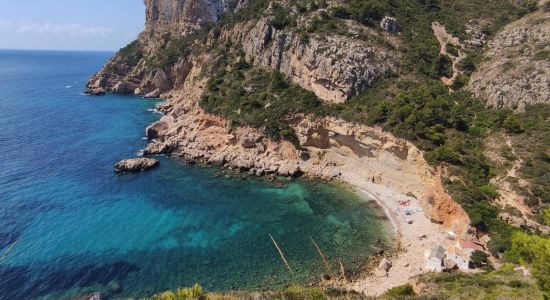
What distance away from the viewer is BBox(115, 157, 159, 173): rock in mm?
49438

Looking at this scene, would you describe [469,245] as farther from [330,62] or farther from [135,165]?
[135,165]

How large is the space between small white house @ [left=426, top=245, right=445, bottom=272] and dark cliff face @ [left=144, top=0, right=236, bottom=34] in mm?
95929

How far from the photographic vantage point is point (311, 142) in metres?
51.6

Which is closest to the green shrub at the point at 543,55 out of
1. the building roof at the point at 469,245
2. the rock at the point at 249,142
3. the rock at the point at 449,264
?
the building roof at the point at 469,245

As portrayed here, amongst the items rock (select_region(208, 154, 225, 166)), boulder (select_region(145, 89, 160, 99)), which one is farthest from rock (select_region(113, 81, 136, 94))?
rock (select_region(208, 154, 225, 166))

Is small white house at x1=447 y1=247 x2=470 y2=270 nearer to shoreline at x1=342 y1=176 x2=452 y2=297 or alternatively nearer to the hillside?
shoreline at x1=342 y1=176 x2=452 y2=297

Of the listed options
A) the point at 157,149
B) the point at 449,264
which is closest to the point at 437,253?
the point at 449,264

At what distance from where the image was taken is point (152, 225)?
36.8m

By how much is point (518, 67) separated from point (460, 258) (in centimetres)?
3431

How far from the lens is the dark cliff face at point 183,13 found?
10344 cm

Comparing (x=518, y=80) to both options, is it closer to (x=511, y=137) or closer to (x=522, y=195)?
(x=511, y=137)

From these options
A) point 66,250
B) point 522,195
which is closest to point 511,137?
point 522,195

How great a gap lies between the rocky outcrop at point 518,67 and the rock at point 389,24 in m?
16.6

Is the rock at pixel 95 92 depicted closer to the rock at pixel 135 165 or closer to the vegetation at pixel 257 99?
the vegetation at pixel 257 99
